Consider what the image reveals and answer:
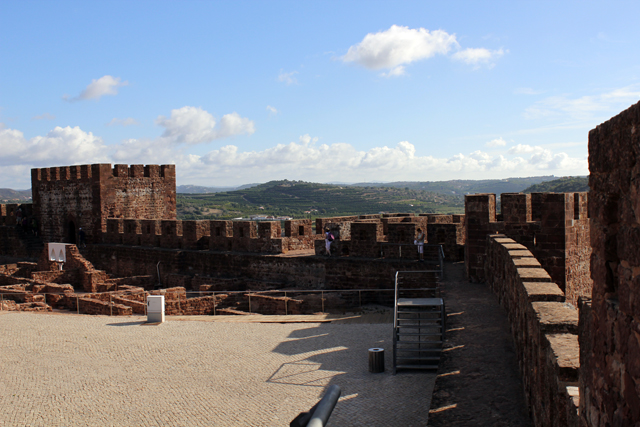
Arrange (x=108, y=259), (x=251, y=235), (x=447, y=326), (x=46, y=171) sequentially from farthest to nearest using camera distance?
(x=46, y=171) < (x=108, y=259) < (x=251, y=235) < (x=447, y=326)

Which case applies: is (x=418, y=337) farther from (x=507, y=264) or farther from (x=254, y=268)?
(x=254, y=268)

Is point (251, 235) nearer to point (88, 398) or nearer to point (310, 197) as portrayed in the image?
point (88, 398)

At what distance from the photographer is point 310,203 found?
12375 cm

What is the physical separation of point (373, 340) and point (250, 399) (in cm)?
368

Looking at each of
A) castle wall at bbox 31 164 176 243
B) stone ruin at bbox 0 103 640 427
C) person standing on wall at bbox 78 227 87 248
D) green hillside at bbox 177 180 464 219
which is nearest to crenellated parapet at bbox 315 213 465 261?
stone ruin at bbox 0 103 640 427

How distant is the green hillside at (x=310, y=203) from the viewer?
10588cm

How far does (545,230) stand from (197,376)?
22.9 ft

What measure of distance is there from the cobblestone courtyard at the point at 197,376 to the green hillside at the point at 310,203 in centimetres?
8013

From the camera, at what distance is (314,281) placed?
17.0 meters

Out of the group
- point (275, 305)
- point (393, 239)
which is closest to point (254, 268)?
point (275, 305)

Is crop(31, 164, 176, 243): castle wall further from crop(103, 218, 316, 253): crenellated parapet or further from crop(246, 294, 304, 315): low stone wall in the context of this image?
crop(246, 294, 304, 315): low stone wall

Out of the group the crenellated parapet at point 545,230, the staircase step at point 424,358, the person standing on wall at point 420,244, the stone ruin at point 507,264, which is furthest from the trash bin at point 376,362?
the person standing on wall at point 420,244

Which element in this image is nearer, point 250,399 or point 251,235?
point 250,399

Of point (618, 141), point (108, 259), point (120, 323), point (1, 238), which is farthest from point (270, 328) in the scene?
point (1, 238)
